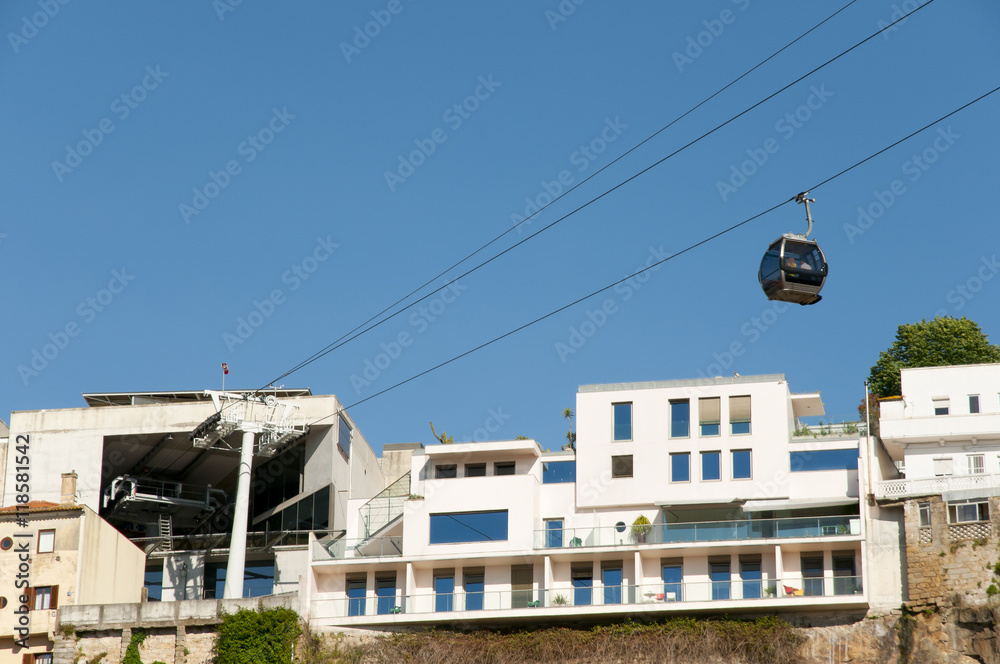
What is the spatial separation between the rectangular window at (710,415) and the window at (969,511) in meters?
9.05

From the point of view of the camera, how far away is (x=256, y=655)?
50.7 m

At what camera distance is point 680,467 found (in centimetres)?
5516

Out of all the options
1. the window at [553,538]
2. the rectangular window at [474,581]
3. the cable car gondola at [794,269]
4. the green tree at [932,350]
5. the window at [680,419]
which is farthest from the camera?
the green tree at [932,350]

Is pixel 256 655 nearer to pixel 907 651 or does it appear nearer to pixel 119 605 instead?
pixel 119 605

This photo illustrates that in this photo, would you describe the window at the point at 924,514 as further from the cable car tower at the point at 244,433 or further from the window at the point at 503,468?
the cable car tower at the point at 244,433

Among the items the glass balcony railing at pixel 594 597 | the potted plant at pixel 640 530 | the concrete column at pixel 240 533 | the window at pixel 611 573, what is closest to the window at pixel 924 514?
the glass balcony railing at pixel 594 597

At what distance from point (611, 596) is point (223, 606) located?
1333cm

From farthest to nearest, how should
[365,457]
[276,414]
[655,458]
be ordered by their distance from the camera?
[365,457] < [276,414] < [655,458]

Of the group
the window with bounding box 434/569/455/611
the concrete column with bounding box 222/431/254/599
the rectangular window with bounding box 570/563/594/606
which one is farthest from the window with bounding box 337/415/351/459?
the rectangular window with bounding box 570/563/594/606

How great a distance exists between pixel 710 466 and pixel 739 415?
2.17 metres

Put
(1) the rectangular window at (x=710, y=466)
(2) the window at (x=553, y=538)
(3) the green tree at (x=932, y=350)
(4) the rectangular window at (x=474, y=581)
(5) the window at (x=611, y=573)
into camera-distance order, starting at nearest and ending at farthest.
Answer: (5) the window at (x=611, y=573) < (2) the window at (x=553, y=538) < (4) the rectangular window at (x=474, y=581) < (1) the rectangular window at (x=710, y=466) < (3) the green tree at (x=932, y=350)

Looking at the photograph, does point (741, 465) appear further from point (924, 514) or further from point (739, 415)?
point (924, 514)

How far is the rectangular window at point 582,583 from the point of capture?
52.2 metres

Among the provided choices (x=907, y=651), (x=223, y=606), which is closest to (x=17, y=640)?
(x=223, y=606)
